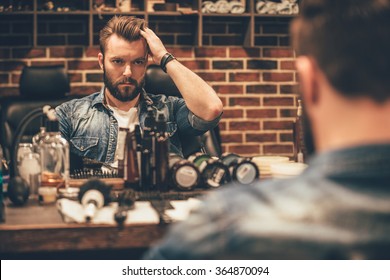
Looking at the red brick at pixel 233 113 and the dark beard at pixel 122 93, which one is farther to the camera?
the red brick at pixel 233 113

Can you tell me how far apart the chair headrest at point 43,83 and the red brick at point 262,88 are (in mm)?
1439

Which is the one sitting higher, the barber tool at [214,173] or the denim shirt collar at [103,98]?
the denim shirt collar at [103,98]

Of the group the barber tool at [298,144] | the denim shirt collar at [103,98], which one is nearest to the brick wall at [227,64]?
the denim shirt collar at [103,98]

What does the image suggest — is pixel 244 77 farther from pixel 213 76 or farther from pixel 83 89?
pixel 83 89

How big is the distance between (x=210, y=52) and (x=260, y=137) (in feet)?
2.20

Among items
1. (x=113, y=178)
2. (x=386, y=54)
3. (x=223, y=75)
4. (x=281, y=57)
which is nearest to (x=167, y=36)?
(x=223, y=75)

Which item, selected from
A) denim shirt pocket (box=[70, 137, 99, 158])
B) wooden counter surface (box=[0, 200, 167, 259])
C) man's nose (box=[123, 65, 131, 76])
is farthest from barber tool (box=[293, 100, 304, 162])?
wooden counter surface (box=[0, 200, 167, 259])

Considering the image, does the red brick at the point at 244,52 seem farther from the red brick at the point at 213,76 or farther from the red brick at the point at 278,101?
the red brick at the point at 278,101

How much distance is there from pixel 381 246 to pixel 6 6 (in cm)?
371

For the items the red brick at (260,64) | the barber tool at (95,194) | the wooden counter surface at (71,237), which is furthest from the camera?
the red brick at (260,64)

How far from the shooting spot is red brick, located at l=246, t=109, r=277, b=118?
4523 millimetres

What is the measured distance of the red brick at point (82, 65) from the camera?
4.30m

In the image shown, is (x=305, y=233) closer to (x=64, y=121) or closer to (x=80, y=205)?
(x=80, y=205)

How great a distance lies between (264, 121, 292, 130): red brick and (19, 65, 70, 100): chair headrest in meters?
1.57
